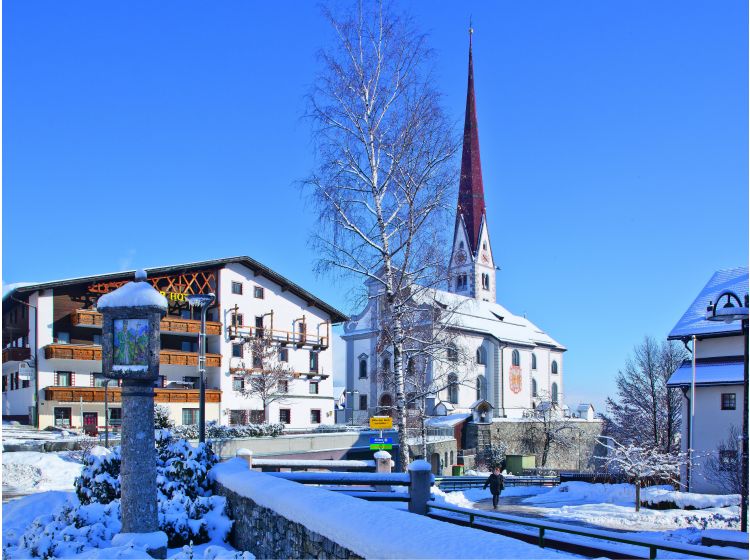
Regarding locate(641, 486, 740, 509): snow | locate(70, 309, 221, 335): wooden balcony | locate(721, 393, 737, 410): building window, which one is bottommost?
locate(641, 486, 740, 509): snow

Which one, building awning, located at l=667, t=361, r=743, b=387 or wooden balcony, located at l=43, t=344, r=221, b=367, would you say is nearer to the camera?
building awning, located at l=667, t=361, r=743, b=387

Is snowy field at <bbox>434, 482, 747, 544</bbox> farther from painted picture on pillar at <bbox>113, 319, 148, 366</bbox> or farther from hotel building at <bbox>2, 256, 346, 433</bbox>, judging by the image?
hotel building at <bbox>2, 256, 346, 433</bbox>

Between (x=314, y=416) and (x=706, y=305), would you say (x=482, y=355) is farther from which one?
(x=706, y=305)

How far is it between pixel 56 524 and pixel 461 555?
9178 millimetres

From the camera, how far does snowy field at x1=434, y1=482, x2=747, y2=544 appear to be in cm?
1867

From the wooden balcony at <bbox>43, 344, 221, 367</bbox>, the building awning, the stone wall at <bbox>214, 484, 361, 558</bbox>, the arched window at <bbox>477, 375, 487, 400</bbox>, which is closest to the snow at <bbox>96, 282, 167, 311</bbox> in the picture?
the stone wall at <bbox>214, 484, 361, 558</bbox>

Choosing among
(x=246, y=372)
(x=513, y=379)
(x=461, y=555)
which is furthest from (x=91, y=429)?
(x=513, y=379)

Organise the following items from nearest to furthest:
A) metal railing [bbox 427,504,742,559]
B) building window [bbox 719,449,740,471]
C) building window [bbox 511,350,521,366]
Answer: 1. metal railing [bbox 427,504,742,559]
2. building window [bbox 719,449,740,471]
3. building window [bbox 511,350,521,366]

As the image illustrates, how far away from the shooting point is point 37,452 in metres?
24.0

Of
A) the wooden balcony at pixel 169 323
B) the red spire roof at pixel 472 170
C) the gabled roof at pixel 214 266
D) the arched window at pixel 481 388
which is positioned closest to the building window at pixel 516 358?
the arched window at pixel 481 388

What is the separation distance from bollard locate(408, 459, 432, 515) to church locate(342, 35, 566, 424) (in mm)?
38097

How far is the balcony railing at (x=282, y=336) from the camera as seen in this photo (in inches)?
1720

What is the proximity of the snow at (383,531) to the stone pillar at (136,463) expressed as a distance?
271cm

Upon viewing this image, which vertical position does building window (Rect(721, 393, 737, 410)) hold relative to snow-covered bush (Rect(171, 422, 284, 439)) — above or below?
above
